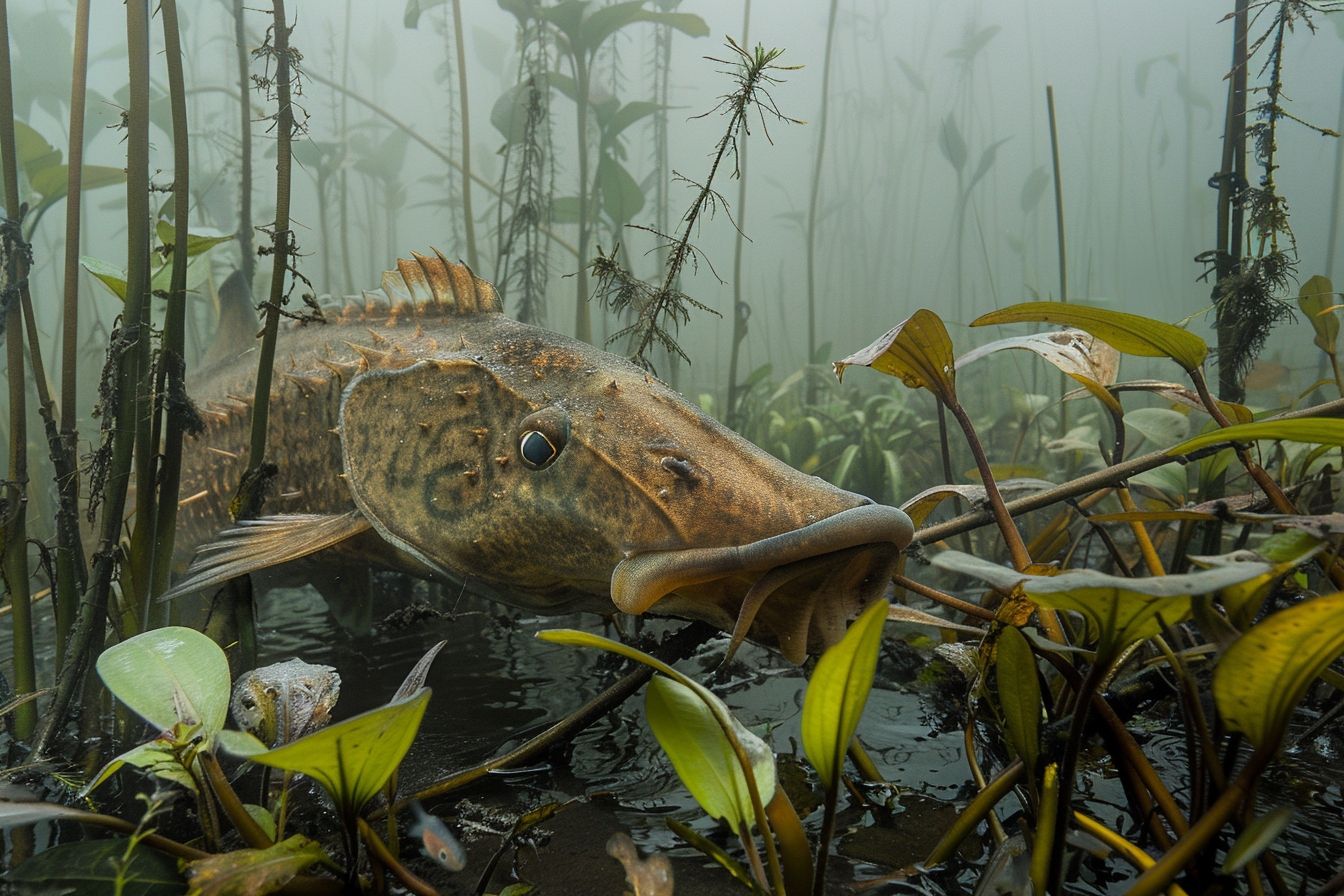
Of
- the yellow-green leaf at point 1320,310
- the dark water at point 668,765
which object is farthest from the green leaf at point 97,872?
the yellow-green leaf at point 1320,310

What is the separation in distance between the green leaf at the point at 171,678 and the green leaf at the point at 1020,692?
1.16 metres

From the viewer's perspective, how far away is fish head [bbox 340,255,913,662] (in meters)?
1.30

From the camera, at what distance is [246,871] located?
2.83 ft

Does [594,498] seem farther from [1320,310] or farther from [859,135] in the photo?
[859,135]

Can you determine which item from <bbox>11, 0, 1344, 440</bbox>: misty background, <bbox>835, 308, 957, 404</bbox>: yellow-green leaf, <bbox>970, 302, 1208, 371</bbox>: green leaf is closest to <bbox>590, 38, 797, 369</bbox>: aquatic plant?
<bbox>835, 308, 957, 404</bbox>: yellow-green leaf

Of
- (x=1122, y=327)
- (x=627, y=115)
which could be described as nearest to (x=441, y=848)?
(x=1122, y=327)

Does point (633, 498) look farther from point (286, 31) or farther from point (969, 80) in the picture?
→ point (969, 80)

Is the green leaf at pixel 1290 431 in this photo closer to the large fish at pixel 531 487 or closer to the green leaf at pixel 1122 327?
the green leaf at pixel 1122 327

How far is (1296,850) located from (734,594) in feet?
3.59

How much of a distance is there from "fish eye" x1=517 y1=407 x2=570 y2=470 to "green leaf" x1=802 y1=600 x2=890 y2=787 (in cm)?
91

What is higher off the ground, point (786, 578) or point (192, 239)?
point (192, 239)

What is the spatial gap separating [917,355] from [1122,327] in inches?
14.8

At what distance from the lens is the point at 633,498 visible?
145 cm

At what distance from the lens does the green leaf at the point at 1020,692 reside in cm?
106
